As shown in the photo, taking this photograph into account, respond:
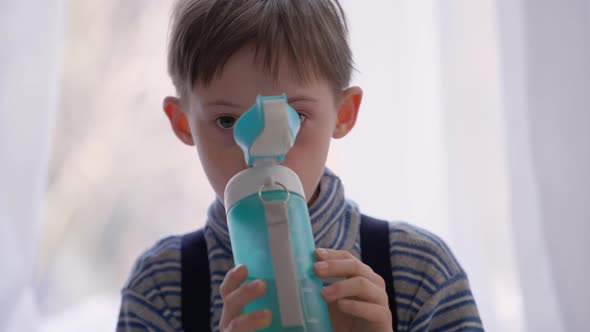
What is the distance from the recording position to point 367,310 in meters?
0.66

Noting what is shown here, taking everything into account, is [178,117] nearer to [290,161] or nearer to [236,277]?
[290,161]

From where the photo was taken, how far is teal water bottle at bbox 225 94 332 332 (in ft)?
1.89

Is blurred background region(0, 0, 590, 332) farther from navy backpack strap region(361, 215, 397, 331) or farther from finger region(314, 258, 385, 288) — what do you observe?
finger region(314, 258, 385, 288)

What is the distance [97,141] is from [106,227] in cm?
18

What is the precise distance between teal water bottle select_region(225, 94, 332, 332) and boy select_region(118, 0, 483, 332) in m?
0.02

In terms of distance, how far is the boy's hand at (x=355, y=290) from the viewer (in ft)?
2.00

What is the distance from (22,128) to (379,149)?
67 centimetres

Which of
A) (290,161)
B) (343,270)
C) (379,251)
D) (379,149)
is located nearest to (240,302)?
(343,270)

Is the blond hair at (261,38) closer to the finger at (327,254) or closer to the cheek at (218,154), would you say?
the cheek at (218,154)

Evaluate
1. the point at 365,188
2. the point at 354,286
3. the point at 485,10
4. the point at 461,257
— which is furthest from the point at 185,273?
the point at 485,10

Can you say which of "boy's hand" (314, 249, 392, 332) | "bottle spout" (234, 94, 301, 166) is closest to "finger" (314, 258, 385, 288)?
"boy's hand" (314, 249, 392, 332)

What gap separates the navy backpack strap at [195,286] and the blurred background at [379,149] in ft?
1.34

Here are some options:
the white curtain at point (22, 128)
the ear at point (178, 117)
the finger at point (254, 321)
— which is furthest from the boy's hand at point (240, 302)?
the white curtain at point (22, 128)

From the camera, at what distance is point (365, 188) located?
4.22 ft
